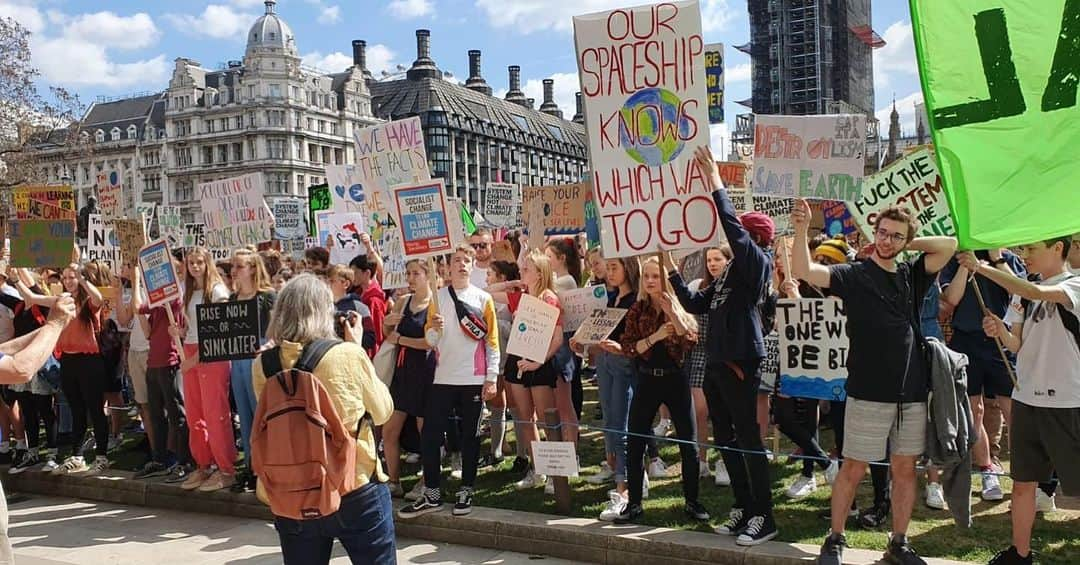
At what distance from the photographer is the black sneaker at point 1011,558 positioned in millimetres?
5285

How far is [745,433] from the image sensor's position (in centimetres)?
611

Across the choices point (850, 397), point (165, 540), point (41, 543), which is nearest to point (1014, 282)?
point (850, 397)

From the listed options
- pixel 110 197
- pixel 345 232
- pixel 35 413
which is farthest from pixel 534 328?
pixel 110 197

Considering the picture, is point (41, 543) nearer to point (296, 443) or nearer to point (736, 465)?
point (296, 443)

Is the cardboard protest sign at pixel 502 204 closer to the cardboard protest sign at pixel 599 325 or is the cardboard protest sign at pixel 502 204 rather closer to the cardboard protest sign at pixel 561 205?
the cardboard protest sign at pixel 561 205

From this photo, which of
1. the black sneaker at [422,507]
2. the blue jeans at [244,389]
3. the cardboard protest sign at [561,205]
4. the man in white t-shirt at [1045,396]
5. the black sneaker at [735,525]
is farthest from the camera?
the cardboard protest sign at [561,205]

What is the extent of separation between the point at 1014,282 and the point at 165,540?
6.24 meters

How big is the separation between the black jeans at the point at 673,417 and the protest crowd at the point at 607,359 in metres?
0.02

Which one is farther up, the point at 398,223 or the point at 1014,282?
the point at 398,223

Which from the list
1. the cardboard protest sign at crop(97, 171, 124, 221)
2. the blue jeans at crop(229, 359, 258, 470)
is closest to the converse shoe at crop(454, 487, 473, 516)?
the blue jeans at crop(229, 359, 258, 470)

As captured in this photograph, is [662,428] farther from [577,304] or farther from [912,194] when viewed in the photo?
[912,194]

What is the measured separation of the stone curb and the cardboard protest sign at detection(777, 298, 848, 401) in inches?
55.5

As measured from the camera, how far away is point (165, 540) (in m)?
7.50

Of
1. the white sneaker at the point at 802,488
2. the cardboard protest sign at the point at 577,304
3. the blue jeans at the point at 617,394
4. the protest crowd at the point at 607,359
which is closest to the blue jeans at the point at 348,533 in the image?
the protest crowd at the point at 607,359
